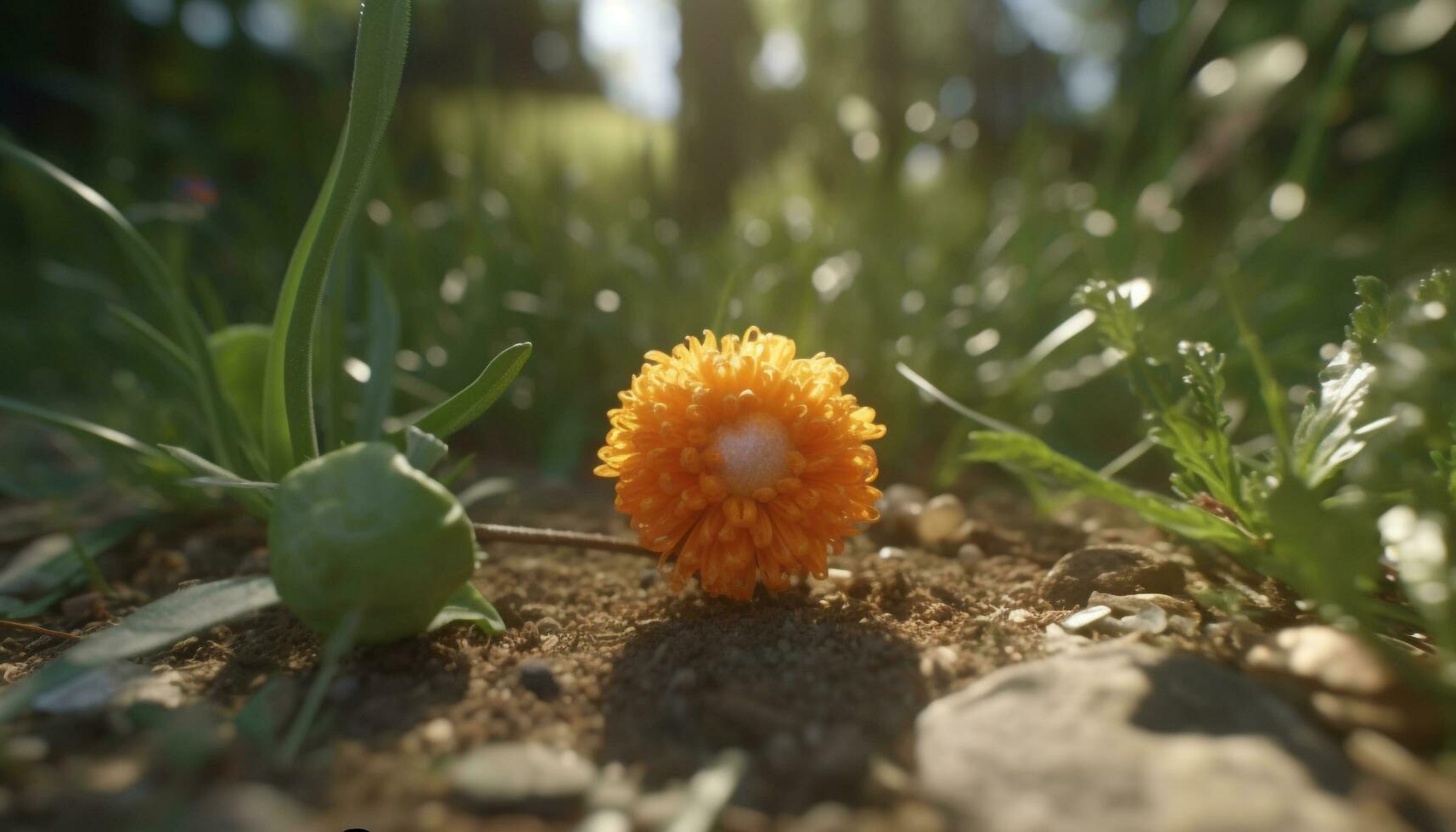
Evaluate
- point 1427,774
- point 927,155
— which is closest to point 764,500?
point 1427,774

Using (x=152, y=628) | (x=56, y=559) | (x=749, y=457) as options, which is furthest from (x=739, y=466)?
(x=56, y=559)

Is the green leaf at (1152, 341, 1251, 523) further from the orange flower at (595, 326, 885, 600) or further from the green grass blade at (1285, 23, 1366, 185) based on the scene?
the green grass blade at (1285, 23, 1366, 185)

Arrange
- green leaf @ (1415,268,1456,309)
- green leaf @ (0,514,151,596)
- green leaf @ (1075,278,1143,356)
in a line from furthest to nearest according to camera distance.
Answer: green leaf @ (0,514,151,596) < green leaf @ (1075,278,1143,356) < green leaf @ (1415,268,1456,309)

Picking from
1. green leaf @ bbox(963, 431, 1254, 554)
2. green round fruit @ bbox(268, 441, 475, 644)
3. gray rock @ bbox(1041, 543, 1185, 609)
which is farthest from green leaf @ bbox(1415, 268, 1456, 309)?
green round fruit @ bbox(268, 441, 475, 644)

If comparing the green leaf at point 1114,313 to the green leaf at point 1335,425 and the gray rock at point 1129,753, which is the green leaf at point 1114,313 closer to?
the green leaf at point 1335,425

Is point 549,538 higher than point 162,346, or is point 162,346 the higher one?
point 162,346

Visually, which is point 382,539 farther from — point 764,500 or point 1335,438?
point 1335,438

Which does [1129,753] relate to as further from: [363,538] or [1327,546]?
[363,538]
